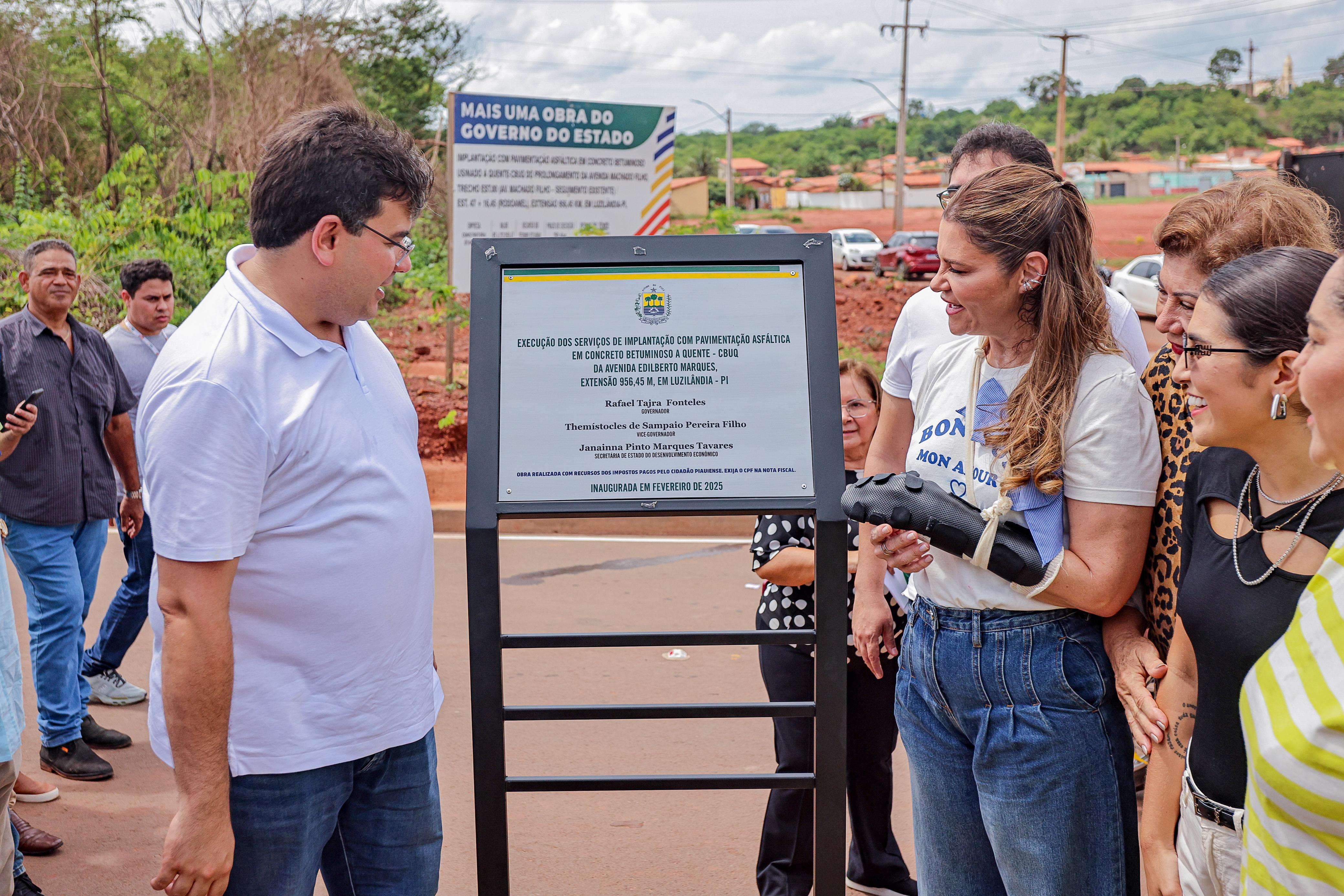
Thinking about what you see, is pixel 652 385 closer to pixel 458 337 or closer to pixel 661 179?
pixel 661 179

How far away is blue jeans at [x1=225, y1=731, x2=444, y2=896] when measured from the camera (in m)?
2.03

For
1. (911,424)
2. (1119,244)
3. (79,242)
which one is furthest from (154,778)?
(1119,244)

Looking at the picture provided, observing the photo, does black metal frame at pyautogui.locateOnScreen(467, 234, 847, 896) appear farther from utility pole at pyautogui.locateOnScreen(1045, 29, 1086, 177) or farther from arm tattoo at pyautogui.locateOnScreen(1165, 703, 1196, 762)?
utility pole at pyautogui.locateOnScreen(1045, 29, 1086, 177)

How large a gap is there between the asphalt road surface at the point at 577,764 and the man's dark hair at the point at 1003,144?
234 centimetres

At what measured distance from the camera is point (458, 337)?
17.0 metres

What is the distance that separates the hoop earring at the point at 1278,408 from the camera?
181 cm

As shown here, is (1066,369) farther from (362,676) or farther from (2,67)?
(2,67)

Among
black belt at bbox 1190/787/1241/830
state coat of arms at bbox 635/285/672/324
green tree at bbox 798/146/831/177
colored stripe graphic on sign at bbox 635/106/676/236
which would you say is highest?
green tree at bbox 798/146/831/177

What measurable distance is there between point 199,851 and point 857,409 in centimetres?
219

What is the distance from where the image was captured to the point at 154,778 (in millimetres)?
4254

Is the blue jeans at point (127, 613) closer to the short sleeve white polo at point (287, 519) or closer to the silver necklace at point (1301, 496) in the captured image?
the short sleeve white polo at point (287, 519)

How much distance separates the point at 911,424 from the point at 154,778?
331cm

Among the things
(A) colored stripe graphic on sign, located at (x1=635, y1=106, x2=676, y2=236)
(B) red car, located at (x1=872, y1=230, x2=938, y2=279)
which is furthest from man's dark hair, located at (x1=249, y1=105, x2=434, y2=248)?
(B) red car, located at (x1=872, y1=230, x2=938, y2=279)

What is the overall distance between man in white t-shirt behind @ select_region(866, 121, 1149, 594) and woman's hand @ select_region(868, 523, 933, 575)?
0.42 meters
